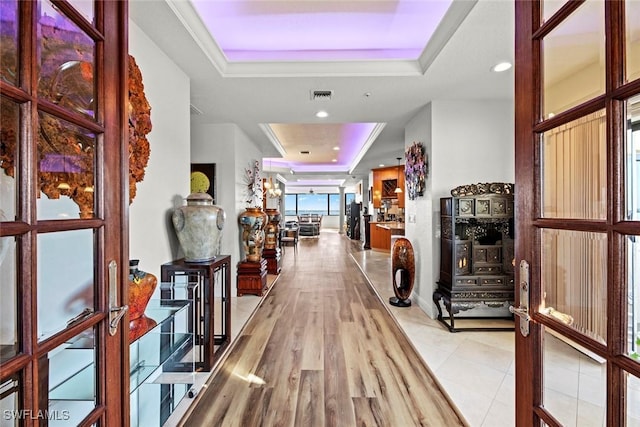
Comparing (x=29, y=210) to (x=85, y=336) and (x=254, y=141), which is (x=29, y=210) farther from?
(x=254, y=141)

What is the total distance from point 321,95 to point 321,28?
2.68ft

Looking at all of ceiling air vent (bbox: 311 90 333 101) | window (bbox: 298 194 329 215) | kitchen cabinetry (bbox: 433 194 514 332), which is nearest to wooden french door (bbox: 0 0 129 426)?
ceiling air vent (bbox: 311 90 333 101)

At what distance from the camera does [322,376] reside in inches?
94.0

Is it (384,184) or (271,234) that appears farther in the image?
(384,184)

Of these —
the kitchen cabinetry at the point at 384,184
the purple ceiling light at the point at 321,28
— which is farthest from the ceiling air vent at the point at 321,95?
the kitchen cabinetry at the point at 384,184

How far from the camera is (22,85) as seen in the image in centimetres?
74

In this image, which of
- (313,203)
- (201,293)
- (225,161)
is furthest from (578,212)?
(313,203)

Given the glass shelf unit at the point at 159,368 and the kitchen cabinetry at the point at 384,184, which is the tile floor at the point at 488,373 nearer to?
the glass shelf unit at the point at 159,368

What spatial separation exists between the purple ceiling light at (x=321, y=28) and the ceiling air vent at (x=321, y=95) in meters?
0.43

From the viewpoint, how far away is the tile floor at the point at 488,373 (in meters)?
0.87

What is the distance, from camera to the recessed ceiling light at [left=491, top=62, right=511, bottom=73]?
271 cm

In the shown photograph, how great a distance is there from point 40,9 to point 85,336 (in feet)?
3.26

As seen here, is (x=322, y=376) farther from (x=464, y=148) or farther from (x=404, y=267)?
(x=464, y=148)

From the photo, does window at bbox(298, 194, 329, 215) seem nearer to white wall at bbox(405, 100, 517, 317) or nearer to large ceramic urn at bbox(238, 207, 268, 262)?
large ceramic urn at bbox(238, 207, 268, 262)
